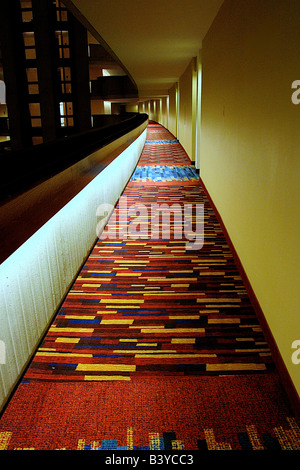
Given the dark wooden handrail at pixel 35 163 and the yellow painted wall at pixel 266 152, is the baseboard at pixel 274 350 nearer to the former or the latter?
the yellow painted wall at pixel 266 152

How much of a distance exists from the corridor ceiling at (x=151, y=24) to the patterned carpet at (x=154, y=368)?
264 cm

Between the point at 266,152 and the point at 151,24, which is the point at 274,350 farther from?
the point at 151,24

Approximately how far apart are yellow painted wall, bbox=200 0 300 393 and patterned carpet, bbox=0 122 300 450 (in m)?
0.21

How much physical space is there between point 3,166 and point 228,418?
5.93 ft

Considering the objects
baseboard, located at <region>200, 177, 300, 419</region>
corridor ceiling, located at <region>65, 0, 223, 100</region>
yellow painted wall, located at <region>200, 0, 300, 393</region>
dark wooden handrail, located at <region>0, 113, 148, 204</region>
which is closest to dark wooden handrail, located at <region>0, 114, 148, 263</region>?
dark wooden handrail, located at <region>0, 113, 148, 204</region>

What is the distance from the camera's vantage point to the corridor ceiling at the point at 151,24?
389cm

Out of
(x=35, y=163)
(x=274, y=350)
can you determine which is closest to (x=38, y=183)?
(x=35, y=163)

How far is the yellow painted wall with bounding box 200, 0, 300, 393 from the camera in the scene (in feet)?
5.90

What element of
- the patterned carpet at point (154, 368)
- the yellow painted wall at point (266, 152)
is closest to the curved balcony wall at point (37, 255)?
the patterned carpet at point (154, 368)

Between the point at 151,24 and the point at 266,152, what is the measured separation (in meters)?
3.41

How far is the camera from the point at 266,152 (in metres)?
2.30

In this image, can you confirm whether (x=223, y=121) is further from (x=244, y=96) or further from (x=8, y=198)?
(x=8, y=198)

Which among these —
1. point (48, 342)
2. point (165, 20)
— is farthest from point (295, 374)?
point (165, 20)

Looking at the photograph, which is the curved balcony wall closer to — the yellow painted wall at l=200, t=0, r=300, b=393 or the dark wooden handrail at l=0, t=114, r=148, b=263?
the dark wooden handrail at l=0, t=114, r=148, b=263
